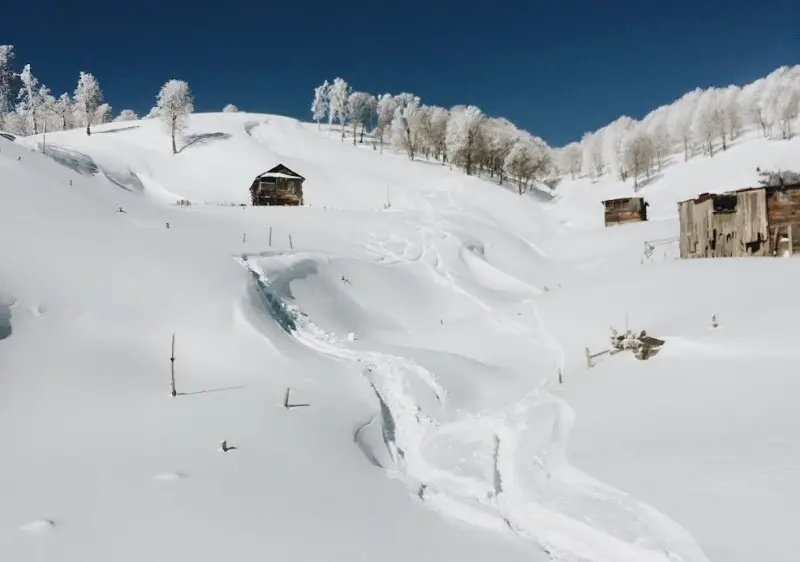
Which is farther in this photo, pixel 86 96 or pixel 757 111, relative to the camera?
pixel 757 111

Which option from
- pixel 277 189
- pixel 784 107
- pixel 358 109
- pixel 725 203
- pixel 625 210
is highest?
pixel 358 109

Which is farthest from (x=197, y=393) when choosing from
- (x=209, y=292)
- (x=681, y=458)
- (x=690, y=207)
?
(x=690, y=207)

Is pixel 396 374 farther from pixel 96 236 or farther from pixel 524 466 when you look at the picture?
pixel 96 236

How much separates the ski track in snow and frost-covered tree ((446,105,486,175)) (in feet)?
231

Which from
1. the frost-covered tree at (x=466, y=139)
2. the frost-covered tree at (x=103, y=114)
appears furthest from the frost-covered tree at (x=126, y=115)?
the frost-covered tree at (x=466, y=139)

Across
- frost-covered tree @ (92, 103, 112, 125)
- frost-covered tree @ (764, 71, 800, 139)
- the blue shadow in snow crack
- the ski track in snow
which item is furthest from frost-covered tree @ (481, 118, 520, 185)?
frost-covered tree @ (92, 103, 112, 125)

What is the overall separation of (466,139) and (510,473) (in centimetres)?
7888

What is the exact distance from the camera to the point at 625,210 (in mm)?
56625

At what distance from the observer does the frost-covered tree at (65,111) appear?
98425 mm

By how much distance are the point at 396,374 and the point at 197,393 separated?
7.44m

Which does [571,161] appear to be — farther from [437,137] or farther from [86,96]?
[86,96]

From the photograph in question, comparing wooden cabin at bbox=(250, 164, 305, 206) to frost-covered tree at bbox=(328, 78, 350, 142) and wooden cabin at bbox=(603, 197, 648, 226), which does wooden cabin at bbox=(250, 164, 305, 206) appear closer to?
wooden cabin at bbox=(603, 197, 648, 226)

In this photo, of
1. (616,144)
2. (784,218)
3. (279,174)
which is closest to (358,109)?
(279,174)

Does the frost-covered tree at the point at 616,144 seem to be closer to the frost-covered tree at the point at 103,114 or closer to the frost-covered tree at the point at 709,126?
the frost-covered tree at the point at 709,126
